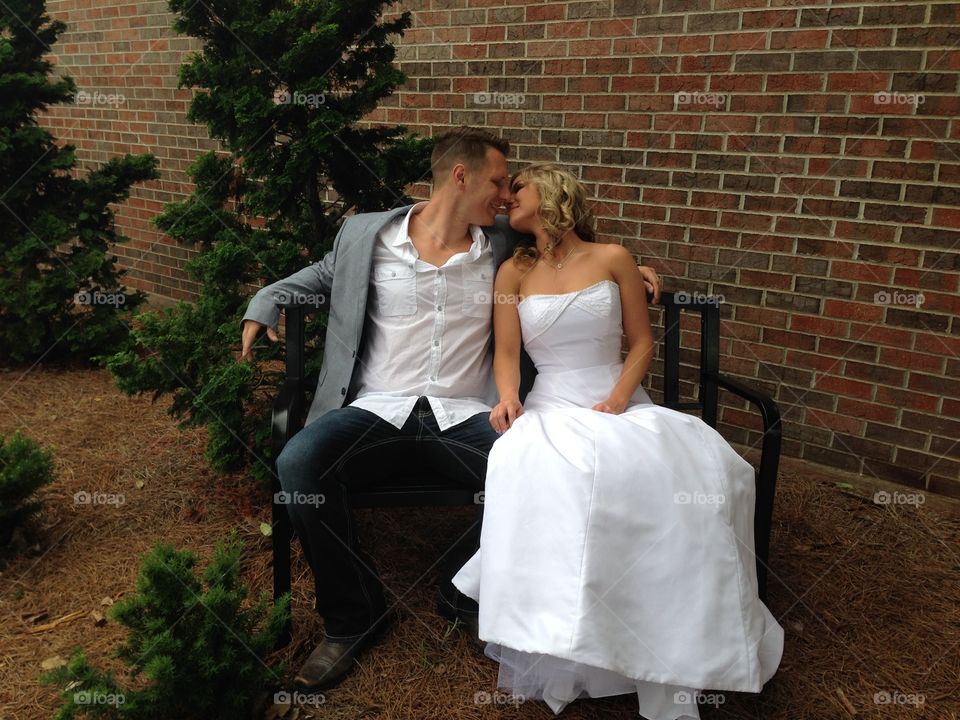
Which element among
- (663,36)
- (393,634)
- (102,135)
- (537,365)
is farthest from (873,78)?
(102,135)

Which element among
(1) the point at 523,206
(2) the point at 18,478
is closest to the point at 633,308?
(1) the point at 523,206

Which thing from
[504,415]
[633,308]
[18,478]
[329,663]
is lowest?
[329,663]

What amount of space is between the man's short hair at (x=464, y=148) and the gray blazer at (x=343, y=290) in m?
0.25

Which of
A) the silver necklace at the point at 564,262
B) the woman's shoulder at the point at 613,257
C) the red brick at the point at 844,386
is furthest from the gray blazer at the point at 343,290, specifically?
the red brick at the point at 844,386

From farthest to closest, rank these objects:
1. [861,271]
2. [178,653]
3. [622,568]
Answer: [861,271] → [622,568] → [178,653]

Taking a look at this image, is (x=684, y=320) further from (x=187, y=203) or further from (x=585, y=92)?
(x=187, y=203)

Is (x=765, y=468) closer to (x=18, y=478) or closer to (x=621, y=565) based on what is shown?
(x=621, y=565)

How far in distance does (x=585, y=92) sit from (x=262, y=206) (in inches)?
72.8

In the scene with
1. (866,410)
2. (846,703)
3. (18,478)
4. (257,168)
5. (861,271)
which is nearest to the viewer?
(846,703)

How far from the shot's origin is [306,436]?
2.71m

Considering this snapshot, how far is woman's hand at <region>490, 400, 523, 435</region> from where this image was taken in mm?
2745

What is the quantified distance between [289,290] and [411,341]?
0.48 meters

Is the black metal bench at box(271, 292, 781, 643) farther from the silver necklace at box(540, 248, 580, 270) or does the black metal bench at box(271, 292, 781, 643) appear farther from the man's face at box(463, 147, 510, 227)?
the man's face at box(463, 147, 510, 227)

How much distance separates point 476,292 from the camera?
120 inches
